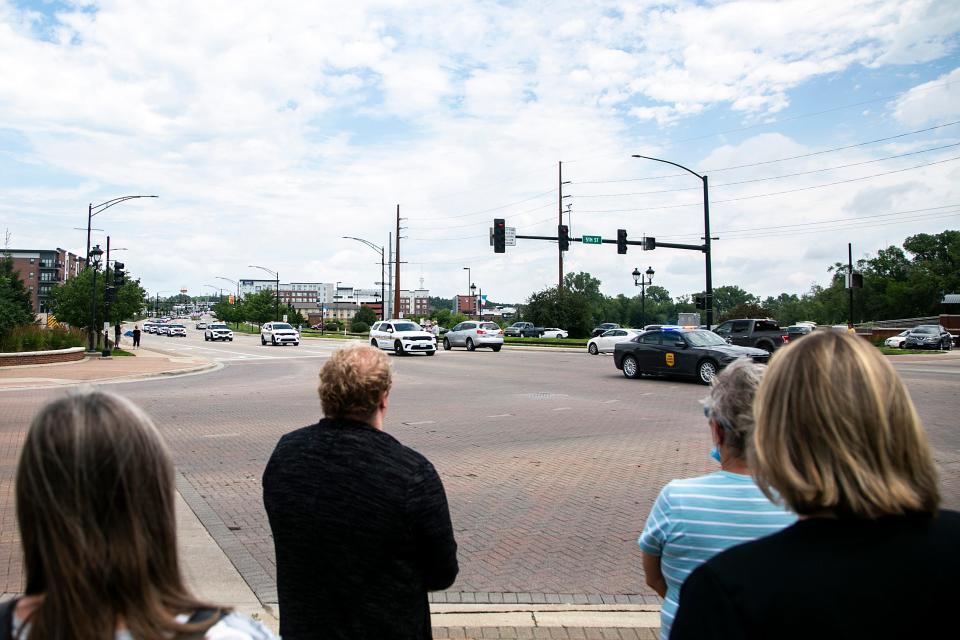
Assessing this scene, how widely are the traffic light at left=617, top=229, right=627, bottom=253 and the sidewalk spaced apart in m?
18.9

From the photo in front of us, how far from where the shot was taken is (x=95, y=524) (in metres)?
1.42

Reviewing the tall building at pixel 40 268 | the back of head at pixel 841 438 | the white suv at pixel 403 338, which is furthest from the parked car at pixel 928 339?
the tall building at pixel 40 268

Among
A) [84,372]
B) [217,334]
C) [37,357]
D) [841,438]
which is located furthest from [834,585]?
[217,334]

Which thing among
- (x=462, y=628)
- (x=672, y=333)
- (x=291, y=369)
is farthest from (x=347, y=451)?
(x=291, y=369)

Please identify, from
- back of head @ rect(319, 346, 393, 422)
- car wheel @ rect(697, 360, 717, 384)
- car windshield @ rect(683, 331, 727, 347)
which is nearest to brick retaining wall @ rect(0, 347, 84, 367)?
car windshield @ rect(683, 331, 727, 347)

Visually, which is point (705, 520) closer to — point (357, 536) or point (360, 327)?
point (357, 536)

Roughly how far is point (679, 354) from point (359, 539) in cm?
1882

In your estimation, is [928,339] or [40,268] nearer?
[928,339]

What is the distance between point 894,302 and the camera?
91.8m

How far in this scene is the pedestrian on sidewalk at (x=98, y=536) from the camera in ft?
4.52

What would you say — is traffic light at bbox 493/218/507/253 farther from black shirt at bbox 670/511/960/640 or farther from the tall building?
the tall building

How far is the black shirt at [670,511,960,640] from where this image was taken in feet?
4.33

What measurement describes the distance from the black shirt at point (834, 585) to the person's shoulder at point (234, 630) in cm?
Answer: 88

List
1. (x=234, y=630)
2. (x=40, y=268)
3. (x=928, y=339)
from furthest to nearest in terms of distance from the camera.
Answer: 1. (x=40, y=268)
2. (x=928, y=339)
3. (x=234, y=630)
